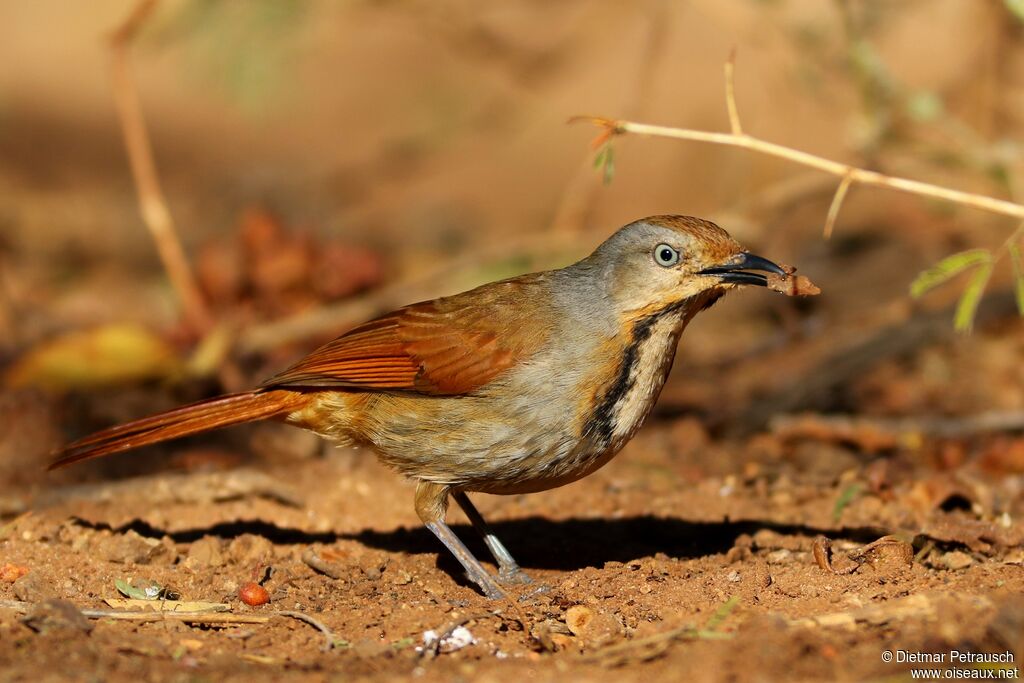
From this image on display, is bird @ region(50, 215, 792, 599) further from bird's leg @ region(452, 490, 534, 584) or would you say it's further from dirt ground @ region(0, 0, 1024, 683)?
dirt ground @ region(0, 0, 1024, 683)

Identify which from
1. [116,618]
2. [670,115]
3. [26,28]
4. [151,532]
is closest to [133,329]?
[151,532]

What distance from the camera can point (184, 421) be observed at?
4.83m

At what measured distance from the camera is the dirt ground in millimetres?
3891

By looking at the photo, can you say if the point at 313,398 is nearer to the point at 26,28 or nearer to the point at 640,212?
the point at 640,212

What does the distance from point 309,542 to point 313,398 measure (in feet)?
2.13

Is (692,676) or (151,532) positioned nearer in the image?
(692,676)

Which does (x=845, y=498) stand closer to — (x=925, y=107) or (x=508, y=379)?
(x=508, y=379)

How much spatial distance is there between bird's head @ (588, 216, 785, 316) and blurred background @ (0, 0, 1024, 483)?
0.32 metres

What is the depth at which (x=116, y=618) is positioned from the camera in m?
3.96

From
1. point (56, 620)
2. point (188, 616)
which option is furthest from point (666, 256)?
point (56, 620)

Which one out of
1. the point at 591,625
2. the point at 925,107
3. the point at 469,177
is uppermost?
the point at 469,177

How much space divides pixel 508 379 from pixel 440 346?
1.18 ft

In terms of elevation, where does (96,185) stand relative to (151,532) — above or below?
above

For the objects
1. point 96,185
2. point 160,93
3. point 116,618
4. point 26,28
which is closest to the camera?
point 116,618
